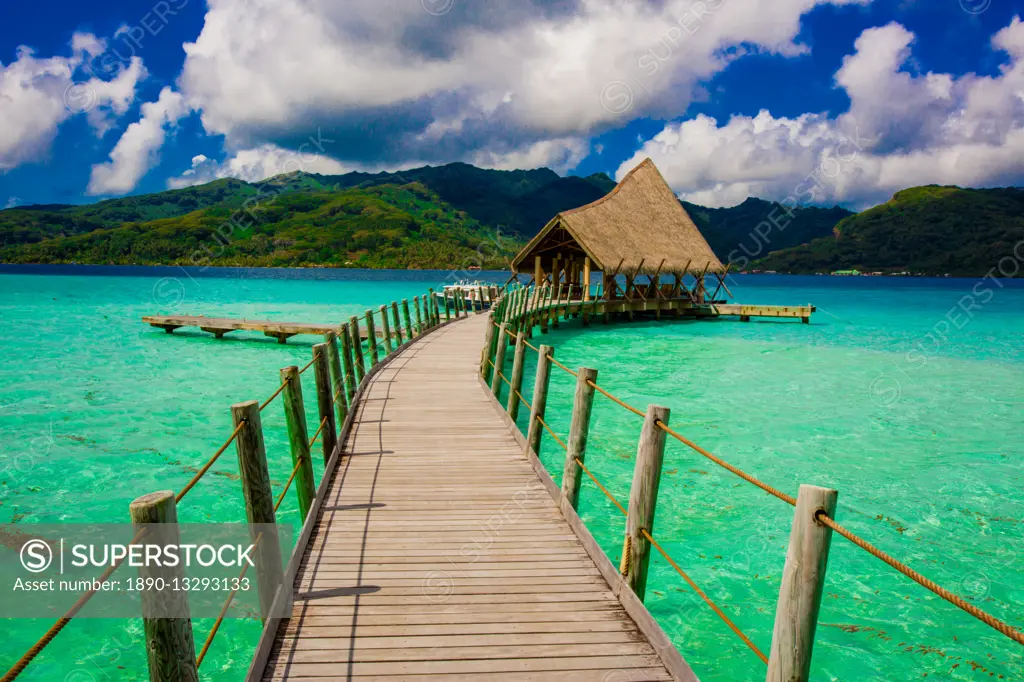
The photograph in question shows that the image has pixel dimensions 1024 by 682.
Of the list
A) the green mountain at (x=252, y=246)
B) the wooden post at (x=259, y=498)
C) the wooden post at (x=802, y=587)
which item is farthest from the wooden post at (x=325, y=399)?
the green mountain at (x=252, y=246)

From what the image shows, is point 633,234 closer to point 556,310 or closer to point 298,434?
point 556,310

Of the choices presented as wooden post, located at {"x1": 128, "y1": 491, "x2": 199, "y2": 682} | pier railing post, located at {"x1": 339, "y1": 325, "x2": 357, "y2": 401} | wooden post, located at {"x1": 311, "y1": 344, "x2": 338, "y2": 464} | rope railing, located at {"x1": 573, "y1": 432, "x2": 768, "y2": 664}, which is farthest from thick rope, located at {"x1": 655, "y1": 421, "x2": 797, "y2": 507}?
pier railing post, located at {"x1": 339, "y1": 325, "x2": 357, "y2": 401}

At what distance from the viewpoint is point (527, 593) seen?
3.82m

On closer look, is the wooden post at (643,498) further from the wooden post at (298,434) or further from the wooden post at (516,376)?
the wooden post at (516,376)

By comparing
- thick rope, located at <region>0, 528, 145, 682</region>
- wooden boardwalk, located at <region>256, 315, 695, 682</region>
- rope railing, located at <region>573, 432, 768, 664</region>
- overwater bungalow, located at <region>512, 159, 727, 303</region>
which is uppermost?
overwater bungalow, located at <region>512, 159, 727, 303</region>

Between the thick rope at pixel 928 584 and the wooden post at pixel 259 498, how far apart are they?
9.51ft

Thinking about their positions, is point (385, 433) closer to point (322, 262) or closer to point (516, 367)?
point (516, 367)

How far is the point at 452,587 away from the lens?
3.90 metres

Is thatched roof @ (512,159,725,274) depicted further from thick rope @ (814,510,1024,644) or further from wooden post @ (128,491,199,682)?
wooden post @ (128,491,199,682)

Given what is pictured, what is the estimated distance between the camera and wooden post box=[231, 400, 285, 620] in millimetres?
3479

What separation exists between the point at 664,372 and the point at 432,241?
17808cm

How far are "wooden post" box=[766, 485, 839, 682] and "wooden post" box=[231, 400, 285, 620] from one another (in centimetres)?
267

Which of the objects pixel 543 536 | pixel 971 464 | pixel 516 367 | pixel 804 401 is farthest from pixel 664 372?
pixel 543 536

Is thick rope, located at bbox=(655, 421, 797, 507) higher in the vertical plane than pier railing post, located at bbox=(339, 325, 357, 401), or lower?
higher
